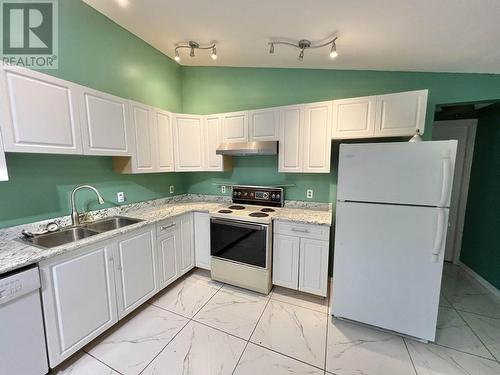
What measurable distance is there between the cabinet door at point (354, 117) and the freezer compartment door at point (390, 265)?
2.63 feet

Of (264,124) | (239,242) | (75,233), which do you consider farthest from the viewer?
(264,124)

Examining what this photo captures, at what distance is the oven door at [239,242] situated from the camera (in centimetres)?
221

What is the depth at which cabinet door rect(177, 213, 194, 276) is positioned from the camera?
99.7 inches

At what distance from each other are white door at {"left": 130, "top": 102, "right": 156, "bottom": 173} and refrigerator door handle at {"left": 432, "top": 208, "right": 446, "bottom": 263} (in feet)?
9.16

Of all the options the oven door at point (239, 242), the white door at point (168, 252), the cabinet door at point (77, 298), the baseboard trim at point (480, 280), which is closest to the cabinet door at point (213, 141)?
the oven door at point (239, 242)

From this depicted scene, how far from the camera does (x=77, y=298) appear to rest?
151 centimetres

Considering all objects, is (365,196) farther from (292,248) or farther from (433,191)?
(292,248)

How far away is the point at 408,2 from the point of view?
1.31 meters

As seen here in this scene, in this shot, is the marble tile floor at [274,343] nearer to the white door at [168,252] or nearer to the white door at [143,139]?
the white door at [168,252]

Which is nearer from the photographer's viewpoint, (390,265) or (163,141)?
(390,265)

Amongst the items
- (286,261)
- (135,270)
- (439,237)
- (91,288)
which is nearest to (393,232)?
(439,237)

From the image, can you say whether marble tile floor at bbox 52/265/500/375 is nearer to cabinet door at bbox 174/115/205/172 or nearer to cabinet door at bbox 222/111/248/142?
cabinet door at bbox 174/115/205/172

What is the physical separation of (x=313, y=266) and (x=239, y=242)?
83cm

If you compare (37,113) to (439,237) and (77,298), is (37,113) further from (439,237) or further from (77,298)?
(439,237)
